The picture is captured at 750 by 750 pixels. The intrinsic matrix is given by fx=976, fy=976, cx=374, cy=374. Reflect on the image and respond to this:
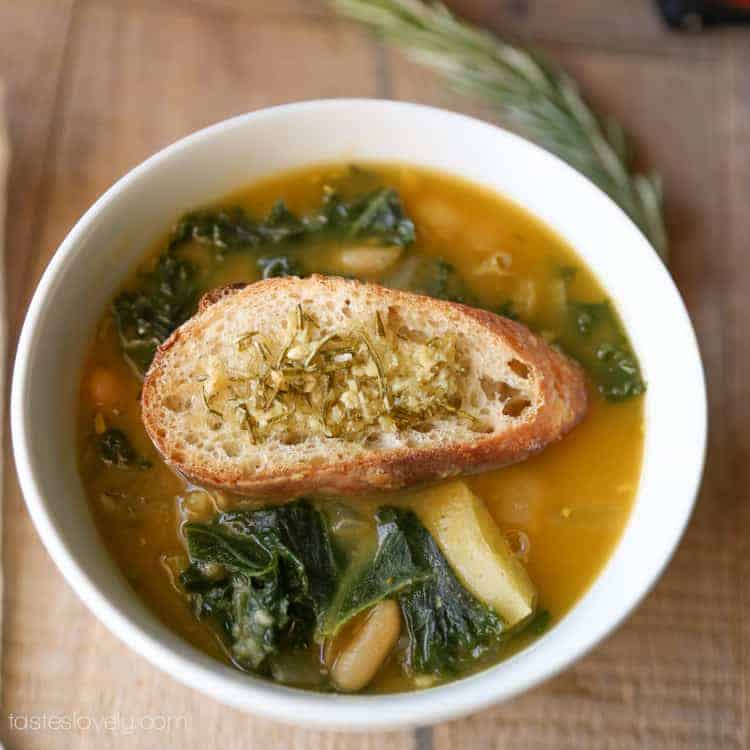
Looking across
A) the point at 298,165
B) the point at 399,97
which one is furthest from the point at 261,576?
the point at 399,97

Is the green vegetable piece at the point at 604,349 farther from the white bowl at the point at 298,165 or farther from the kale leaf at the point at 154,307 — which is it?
the kale leaf at the point at 154,307

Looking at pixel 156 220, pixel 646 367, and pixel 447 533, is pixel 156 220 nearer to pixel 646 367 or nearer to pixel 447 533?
pixel 447 533

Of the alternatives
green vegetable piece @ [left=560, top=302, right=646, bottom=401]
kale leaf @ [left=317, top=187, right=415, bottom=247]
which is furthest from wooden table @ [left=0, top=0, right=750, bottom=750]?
kale leaf @ [left=317, top=187, right=415, bottom=247]

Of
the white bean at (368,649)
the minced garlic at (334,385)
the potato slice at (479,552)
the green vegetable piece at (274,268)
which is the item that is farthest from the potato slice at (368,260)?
the white bean at (368,649)

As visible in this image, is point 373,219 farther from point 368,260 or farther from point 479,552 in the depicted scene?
point 479,552

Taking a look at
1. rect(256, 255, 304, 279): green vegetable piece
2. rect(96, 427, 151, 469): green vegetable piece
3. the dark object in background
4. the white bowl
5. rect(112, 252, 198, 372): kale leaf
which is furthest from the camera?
the dark object in background

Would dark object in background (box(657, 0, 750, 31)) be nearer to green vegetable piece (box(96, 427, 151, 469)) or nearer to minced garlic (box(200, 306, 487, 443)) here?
minced garlic (box(200, 306, 487, 443))

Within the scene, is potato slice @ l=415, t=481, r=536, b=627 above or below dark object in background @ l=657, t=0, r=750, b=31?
below
